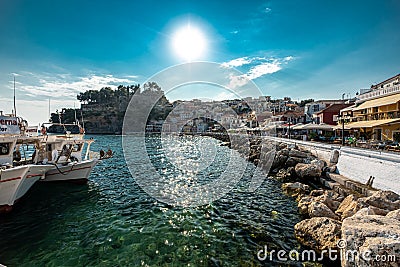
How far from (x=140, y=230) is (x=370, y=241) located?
22.0 feet

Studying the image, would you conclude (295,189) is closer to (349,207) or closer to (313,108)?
(349,207)

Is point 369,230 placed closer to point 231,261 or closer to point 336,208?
point 231,261

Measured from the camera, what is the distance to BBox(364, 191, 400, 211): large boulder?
25.2 feet

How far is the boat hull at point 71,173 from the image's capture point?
13602 mm

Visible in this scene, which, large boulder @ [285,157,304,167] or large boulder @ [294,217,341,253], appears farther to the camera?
large boulder @ [285,157,304,167]

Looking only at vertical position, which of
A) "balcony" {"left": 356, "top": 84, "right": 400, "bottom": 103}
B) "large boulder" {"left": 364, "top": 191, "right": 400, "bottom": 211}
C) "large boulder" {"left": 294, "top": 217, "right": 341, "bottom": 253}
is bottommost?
"large boulder" {"left": 294, "top": 217, "right": 341, "bottom": 253}

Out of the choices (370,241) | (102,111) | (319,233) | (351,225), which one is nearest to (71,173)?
(319,233)

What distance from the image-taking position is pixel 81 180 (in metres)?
14.5

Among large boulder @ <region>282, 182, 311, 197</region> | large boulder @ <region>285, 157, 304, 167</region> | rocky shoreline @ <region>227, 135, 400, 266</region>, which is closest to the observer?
rocky shoreline @ <region>227, 135, 400, 266</region>

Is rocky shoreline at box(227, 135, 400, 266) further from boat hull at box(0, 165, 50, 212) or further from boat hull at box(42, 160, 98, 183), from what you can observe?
boat hull at box(42, 160, 98, 183)

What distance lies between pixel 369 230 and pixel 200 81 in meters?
8.00

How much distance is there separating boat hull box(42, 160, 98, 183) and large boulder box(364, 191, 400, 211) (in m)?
14.8

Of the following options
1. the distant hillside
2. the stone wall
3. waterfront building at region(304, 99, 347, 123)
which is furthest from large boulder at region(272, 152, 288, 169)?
the distant hillside

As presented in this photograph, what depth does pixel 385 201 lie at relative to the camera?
26.0 ft
